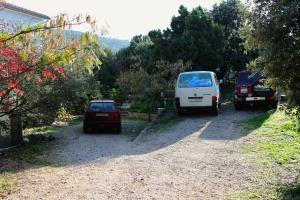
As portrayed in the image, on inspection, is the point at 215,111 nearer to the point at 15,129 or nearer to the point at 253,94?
the point at 253,94

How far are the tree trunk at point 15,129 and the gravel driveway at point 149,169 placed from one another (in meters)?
1.51

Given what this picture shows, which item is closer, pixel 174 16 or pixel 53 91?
pixel 53 91

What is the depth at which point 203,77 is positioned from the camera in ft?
66.6

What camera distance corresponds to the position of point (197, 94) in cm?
1964

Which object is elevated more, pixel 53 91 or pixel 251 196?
pixel 53 91

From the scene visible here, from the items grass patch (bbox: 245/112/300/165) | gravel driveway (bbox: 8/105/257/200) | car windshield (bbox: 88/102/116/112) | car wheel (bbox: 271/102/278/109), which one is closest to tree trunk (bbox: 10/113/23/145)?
gravel driveway (bbox: 8/105/257/200)

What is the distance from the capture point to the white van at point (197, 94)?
19.6 m

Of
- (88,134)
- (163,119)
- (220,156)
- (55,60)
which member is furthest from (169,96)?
(55,60)

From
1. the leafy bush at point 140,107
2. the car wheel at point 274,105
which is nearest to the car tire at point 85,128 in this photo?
the leafy bush at point 140,107

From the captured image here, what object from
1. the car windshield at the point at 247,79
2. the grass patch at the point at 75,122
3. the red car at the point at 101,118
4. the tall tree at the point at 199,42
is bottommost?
the grass patch at the point at 75,122

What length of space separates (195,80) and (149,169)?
10230 millimetres

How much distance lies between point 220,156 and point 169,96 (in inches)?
512

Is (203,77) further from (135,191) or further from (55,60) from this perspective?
(55,60)

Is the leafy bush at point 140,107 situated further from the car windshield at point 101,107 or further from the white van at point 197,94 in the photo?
the car windshield at point 101,107
